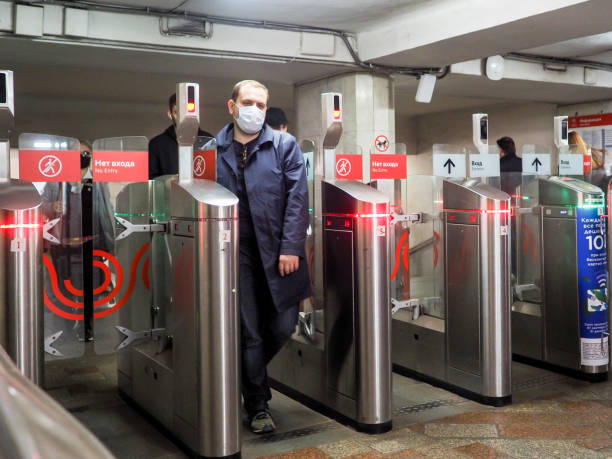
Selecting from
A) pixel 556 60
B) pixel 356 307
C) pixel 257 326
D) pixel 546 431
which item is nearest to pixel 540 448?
pixel 546 431

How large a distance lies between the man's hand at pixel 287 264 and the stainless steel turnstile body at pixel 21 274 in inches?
39.2

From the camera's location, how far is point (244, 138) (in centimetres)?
310

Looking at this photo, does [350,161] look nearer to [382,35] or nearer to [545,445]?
[545,445]

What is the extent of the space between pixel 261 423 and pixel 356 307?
685mm

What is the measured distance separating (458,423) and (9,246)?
2.14 metres

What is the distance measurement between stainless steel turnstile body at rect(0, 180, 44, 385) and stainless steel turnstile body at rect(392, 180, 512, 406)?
6.91 ft

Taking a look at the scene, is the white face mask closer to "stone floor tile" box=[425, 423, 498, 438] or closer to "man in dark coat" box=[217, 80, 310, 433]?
"man in dark coat" box=[217, 80, 310, 433]

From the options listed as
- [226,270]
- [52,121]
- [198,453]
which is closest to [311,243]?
[226,270]

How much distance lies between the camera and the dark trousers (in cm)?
305

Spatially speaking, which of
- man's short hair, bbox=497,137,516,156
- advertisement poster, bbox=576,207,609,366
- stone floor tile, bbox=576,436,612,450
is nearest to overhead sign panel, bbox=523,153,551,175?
advertisement poster, bbox=576,207,609,366

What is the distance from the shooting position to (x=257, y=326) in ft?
10.2

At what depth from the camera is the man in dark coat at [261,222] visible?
3016 millimetres

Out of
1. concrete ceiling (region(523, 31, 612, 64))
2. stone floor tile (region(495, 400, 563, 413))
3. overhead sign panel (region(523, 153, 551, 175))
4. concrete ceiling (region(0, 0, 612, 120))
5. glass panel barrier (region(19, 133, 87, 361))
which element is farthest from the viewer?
concrete ceiling (region(523, 31, 612, 64))

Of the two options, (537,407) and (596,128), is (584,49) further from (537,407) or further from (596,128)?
(537,407)
